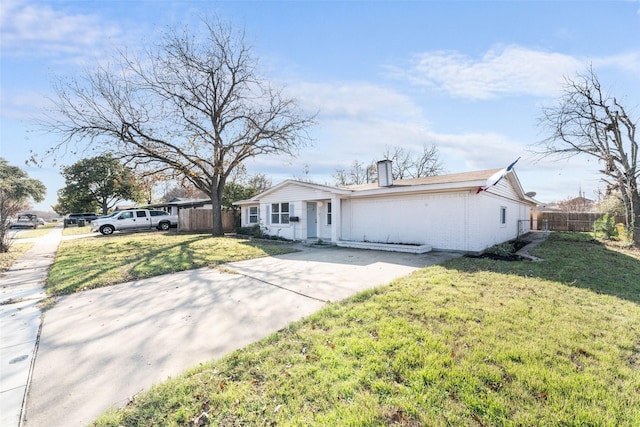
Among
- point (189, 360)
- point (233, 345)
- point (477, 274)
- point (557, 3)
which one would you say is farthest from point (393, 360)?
point (557, 3)

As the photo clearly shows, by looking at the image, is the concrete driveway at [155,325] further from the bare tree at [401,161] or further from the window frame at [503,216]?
the bare tree at [401,161]

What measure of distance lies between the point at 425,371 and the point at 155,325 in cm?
358

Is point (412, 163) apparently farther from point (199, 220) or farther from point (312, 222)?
point (199, 220)

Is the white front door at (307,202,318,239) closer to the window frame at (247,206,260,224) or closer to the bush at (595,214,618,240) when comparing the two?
the window frame at (247,206,260,224)

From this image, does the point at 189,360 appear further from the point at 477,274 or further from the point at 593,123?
the point at 593,123

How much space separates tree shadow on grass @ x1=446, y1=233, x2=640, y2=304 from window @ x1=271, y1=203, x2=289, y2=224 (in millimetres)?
9380

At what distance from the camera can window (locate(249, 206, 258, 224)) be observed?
61.9 ft

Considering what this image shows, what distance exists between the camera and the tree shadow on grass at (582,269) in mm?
5648

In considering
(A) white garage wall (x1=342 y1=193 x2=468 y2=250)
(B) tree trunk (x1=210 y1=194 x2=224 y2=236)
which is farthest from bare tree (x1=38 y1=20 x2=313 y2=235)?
(A) white garage wall (x1=342 y1=193 x2=468 y2=250)

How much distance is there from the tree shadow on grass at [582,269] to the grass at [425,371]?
1273 millimetres

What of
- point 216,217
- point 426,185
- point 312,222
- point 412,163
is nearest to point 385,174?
point 426,185

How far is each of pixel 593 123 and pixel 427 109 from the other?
34.1 feet

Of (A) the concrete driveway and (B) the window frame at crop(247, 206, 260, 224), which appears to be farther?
(B) the window frame at crop(247, 206, 260, 224)

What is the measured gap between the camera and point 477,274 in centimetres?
651
